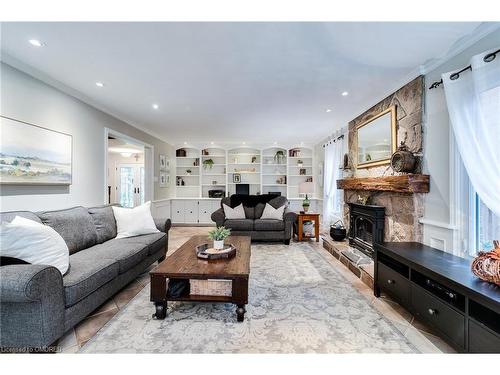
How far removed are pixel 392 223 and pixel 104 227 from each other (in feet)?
12.6

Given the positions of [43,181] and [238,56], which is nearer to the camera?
[238,56]

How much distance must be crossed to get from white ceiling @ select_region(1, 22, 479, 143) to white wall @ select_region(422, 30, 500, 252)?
214mm

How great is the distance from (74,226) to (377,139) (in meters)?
4.18

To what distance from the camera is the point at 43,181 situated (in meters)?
2.63

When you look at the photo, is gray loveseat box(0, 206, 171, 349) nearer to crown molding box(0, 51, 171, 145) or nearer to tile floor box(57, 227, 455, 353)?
tile floor box(57, 227, 455, 353)

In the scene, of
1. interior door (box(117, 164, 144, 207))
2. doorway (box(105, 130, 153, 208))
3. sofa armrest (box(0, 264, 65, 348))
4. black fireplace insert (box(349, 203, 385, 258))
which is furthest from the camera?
interior door (box(117, 164, 144, 207))

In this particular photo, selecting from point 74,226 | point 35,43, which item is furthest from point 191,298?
point 35,43

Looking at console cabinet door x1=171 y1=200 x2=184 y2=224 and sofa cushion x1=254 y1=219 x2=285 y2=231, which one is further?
console cabinet door x1=171 y1=200 x2=184 y2=224

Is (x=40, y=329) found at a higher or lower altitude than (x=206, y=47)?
lower

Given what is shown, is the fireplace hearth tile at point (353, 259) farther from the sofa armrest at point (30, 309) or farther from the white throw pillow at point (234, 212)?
the sofa armrest at point (30, 309)

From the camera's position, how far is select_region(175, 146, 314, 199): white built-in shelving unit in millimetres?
7102

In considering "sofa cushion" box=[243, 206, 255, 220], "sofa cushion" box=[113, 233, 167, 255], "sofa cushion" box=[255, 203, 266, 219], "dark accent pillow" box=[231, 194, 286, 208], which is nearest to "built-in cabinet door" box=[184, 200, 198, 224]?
"dark accent pillow" box=[231, 194, 286, 208]
